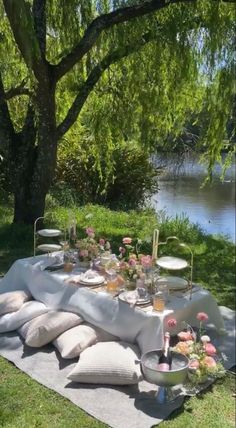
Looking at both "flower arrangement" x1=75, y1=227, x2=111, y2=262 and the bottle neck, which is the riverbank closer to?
"flower arrangement" x1=75, y1=227, x2=111, y2=262

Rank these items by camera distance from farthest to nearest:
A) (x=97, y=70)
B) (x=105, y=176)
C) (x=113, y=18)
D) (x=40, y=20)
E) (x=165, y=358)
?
(x=105, y=176) < (x=97, y=70) < (x=40, y=20) < (x=113, y=18) < (x=165, y=358)

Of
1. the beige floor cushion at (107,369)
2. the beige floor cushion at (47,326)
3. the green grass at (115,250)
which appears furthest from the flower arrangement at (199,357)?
the beige floor cushion at (47,326)

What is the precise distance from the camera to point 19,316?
12.9 ft

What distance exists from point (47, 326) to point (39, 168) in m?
3.61

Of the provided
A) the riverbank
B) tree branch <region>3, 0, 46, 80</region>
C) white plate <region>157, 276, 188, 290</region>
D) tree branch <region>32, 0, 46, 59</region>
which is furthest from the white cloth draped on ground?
tree branch <region>32, 0, 46, 59</region>

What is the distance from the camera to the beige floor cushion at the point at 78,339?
11.2 feet

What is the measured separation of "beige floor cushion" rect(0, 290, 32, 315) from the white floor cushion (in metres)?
0.05

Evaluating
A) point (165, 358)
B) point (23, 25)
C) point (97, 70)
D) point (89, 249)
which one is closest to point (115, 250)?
point (89, 249)

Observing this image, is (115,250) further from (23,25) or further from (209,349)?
(209,349)

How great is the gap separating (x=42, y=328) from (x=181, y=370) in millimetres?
1101

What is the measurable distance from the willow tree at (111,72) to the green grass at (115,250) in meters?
1.10

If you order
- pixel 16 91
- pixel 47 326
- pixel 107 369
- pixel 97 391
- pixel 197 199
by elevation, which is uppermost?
pixel 16 91

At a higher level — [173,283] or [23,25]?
[23,25]

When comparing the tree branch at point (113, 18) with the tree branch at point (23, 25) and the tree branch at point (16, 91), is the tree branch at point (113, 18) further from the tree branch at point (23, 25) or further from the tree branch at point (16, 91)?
the tree branch at point (16, 91)
